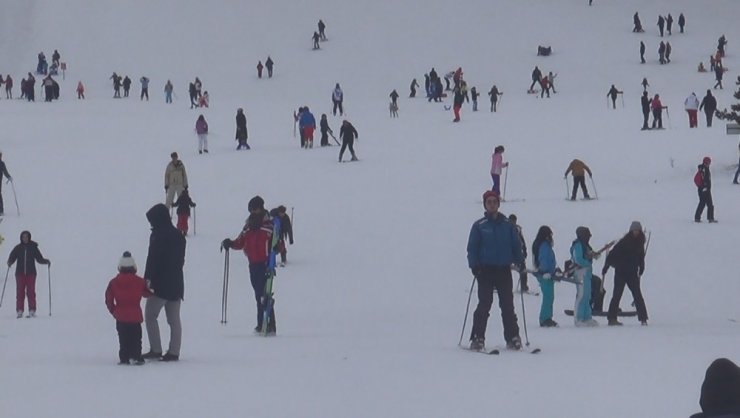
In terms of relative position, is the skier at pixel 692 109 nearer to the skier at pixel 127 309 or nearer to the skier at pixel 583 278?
the skier at pixel 583 278

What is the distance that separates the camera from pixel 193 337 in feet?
→ 47.0

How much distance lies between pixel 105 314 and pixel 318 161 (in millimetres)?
16037

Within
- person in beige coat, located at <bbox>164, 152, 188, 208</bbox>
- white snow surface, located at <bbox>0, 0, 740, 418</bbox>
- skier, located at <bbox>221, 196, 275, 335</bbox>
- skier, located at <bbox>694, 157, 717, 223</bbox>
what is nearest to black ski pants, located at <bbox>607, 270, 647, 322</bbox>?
white snow surface, located at <bbox>0, 0, 740, 418</bbox>

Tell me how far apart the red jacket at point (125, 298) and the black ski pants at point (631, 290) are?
20.2ft

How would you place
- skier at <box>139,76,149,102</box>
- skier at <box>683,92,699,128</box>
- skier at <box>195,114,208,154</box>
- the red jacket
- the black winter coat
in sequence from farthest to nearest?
skier at <box>139,76,149,102</box> → skier at <box>683,92,699,128</box> → skier at <box>195,114,208,154</box> → the black winter coat → the red jacket

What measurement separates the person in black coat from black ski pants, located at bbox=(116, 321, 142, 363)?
10.1 inches

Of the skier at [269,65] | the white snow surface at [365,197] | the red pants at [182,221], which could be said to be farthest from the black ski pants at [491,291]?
the skier at [269,65]

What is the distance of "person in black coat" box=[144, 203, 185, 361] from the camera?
11.4 m

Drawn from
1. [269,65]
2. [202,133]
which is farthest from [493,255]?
[269,65]

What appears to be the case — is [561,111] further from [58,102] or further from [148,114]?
[58,102]

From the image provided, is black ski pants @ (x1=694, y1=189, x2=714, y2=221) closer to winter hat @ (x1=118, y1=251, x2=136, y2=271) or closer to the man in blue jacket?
the man in blue jacket

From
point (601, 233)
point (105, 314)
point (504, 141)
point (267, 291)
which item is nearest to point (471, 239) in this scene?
point (267, 291)

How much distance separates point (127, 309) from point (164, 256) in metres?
0.55

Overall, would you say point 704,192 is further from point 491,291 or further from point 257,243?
point 491,291
